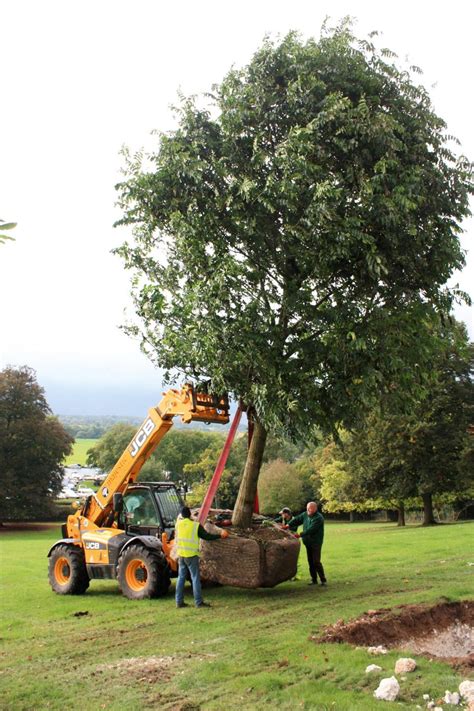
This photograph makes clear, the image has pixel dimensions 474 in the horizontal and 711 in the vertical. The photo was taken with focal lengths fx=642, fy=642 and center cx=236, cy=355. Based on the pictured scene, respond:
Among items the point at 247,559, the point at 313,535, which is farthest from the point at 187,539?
the point at 313,535

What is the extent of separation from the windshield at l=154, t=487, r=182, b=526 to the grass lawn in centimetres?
192

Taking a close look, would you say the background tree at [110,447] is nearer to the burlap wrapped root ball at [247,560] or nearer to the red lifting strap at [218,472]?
the red lifting strap at [218,472]

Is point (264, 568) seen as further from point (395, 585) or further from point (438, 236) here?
point (438, 236)

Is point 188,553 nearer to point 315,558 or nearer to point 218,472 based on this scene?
point 218,472

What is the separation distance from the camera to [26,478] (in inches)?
1954

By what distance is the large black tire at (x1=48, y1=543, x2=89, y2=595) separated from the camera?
15.2 meters

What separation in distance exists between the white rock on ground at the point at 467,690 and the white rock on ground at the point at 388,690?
0.66 m

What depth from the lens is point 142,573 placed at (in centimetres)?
1420

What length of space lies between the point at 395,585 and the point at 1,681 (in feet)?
28.9

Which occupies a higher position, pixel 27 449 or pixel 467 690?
pixel 27 449

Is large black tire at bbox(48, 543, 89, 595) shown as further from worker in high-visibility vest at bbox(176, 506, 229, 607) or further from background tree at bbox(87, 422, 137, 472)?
background tree at bbox(87, 422, 137, 472)

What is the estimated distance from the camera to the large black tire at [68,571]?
15.2 metres

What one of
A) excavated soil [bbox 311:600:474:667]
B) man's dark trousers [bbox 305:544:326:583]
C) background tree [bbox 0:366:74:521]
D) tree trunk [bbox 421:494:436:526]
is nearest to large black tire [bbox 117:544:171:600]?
man's dark trousers [bbox 305:544:326:583]

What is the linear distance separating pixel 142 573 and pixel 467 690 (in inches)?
351
